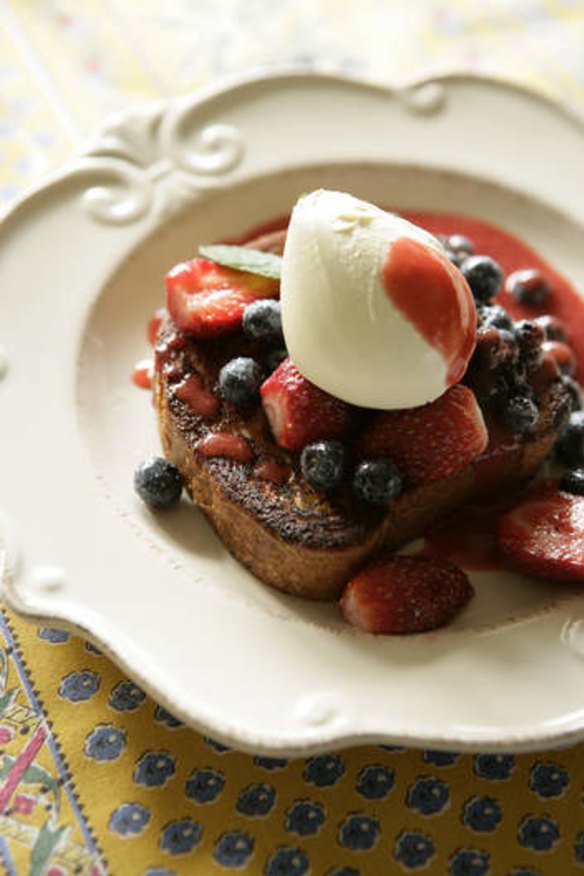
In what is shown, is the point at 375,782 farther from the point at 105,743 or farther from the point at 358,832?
the point at 105,743

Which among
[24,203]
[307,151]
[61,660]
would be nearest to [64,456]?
[61,660]

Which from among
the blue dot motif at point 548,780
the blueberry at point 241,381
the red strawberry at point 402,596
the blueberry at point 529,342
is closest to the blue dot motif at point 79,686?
the red strawberry at point 402,596

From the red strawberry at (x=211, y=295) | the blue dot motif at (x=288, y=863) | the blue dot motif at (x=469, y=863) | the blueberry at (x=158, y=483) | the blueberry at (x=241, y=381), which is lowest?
the blue dot motif at (x=469, y=863)

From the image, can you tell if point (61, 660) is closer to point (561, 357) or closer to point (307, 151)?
point (561, 357)

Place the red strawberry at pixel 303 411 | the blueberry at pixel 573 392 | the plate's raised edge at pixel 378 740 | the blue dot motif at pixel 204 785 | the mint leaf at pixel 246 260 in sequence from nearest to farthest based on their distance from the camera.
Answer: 1. the plate's raised edge at pixel 378 740
2. the blue dot motif at pixel 204 785
3. the red strawberry at pixel 303 411
4. the mint leaf at pixel 246 260
5. the blueberry at pixel 573 392

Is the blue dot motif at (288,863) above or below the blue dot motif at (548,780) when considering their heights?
above

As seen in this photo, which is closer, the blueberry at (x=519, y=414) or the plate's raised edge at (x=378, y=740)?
the plate's raised edge at (x=378, y=740)

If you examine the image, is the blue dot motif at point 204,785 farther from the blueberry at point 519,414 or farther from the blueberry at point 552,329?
the blueberry at point 552,329
